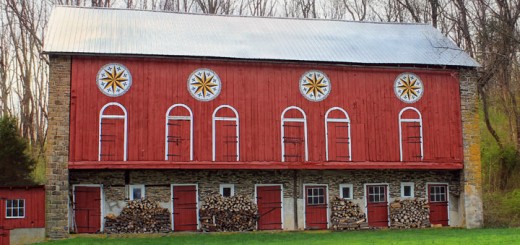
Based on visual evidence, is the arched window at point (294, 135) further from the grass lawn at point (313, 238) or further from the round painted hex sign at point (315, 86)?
the grass lawn at point (313, 238)

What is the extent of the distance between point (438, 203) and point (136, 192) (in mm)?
12273

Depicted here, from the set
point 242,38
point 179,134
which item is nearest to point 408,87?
point 242,38

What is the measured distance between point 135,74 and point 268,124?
537cm

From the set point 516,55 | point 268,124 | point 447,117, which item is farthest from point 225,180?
point 516,55

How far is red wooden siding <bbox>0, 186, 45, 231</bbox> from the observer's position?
80.7ft

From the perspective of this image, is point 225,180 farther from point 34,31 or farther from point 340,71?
point 34,31

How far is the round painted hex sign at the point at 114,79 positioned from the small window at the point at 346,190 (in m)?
9.23

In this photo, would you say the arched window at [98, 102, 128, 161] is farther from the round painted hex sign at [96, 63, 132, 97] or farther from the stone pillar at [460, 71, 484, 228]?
the stone pillar at [460, 71, 484, 228]

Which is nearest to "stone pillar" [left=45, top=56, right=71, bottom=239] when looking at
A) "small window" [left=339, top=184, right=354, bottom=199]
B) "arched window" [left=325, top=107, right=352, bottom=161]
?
"arched window" [left=325, top=107, right=352, bottom=161]

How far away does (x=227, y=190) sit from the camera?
2731cm

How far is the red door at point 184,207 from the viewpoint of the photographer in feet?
87.4

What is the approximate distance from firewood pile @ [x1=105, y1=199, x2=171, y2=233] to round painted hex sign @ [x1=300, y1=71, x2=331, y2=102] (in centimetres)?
711

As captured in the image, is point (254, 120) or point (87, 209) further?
point (254, 120)

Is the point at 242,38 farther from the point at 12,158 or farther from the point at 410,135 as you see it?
the point at 12,158
